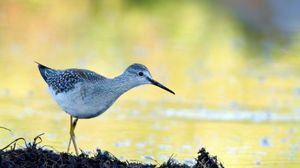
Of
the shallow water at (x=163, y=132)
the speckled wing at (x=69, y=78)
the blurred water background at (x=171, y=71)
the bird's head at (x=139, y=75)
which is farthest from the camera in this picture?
the blurred water background at (x=171, y=71)

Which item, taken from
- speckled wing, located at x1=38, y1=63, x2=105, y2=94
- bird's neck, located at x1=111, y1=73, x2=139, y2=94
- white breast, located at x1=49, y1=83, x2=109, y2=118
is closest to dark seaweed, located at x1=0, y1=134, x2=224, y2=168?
white breast, located at x1=49, y1=83, x2=109, y2=118

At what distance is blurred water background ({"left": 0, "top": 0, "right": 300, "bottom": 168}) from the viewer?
428 inches

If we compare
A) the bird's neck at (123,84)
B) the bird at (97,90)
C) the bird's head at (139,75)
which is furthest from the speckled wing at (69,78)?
the bird's head at (139,75)

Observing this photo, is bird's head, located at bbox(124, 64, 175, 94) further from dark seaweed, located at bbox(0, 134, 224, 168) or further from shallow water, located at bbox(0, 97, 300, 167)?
shallow water, located at bbox(0, 97, 300, 167)

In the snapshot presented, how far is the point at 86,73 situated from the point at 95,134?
6.01 ft

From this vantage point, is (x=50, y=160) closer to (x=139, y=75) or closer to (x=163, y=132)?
(x=139, y=75)

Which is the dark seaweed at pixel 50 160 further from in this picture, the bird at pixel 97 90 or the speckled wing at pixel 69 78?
the speckled wing at pixel 69 78

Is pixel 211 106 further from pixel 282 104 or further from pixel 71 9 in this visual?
pixel 71 9

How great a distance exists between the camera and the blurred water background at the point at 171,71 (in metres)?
10.9

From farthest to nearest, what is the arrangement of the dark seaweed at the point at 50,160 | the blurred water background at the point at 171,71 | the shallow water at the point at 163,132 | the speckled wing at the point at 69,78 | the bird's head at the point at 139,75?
the blurred water background at the point at 171,71, the shallow water at the point at 163,132, the speckled wing at the point at 69,78, the bird's head at the point at 139,75, the dark seaweed at the point at 50,160

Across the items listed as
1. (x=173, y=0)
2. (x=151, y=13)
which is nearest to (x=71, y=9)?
(x=151, y=13)

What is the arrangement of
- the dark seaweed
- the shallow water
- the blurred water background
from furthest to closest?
the blurred water background → the shallow water → the dark seaweed

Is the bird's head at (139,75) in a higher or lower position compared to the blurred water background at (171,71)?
lower

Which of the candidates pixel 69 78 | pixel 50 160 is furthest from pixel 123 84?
pixel 50 160
